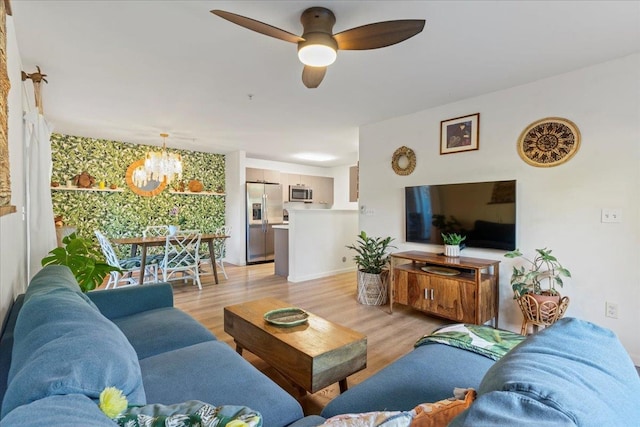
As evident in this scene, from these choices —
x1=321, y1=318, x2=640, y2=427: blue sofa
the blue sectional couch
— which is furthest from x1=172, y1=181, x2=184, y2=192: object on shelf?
x1=321, y1=318, x2=640, y2=427: blue sofa

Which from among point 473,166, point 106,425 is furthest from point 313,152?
point 106,425

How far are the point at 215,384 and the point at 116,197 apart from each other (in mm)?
5272

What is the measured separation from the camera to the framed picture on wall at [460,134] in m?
3.21

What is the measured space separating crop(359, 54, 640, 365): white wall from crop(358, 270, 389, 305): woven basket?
1062mm

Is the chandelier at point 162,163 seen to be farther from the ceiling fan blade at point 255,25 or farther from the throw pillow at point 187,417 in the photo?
the throw pillow at point 187,417

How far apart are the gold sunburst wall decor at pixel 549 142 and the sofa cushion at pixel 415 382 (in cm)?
218

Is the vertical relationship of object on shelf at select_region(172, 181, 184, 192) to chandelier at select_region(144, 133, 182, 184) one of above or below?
below

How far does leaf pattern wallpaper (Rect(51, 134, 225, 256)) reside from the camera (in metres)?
4.86

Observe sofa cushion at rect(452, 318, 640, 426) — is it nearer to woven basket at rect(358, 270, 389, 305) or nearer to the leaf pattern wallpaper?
woven basket at rect(358, 270, 389, 305)

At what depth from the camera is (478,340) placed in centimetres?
160

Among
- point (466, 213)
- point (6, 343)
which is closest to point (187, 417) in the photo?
point (6, 343)

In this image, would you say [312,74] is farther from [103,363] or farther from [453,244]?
[453,244]

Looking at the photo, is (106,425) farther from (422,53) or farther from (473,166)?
(473,166)

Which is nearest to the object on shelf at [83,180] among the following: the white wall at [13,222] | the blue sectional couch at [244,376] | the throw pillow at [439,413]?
the white wall at [13,222]
